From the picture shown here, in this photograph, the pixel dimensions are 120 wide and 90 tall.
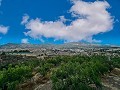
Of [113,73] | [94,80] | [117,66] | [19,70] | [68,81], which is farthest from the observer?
[117,66]

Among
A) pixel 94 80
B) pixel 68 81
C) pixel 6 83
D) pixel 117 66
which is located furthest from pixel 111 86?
pixel 117 66

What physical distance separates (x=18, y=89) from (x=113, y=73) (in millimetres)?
66004

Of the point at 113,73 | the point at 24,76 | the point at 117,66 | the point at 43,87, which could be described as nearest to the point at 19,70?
the point at 24,76

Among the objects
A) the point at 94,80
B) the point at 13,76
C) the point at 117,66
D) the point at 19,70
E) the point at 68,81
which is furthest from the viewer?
the point at 117,66

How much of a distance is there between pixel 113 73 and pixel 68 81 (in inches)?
2864

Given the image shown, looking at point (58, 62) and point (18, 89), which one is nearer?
point (18, 89)

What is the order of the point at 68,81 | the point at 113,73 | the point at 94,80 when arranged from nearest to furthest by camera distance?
the point at 68,81 < the point at 94,80 < the point at 113,73

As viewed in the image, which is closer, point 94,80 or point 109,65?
point 94,80

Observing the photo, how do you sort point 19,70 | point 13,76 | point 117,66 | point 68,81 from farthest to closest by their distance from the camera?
point 117,66 < point 19,70 < point 13,76 < point 68,81

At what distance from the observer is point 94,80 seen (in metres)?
106

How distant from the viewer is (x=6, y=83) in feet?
358

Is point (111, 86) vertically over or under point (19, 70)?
under

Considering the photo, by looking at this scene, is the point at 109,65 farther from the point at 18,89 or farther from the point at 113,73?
the point at 18,89

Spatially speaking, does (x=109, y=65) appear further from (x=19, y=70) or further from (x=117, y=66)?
(x=19, y=70)
